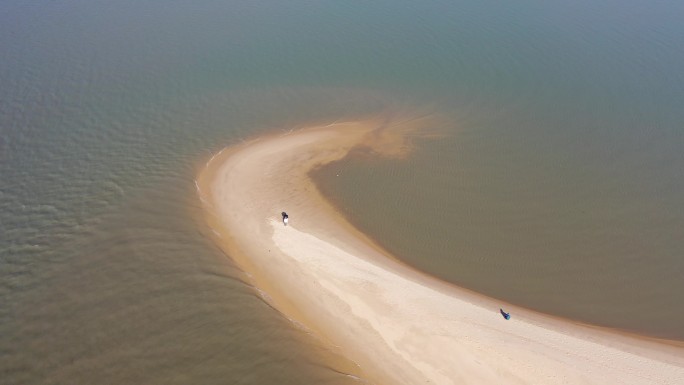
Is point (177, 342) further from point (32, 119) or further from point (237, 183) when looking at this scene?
point (32, 119)

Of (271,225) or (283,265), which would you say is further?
(271,225)

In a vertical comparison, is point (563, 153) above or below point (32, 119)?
above

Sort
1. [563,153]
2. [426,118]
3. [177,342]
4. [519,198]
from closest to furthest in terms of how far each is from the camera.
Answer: [177,342] → [519,198] → [563,153] → [426,118]

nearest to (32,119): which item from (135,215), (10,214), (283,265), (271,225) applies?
(10,214)

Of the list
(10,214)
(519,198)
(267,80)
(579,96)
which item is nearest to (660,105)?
(579,96)

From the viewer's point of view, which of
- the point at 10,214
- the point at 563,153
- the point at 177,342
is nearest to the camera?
the point at 177,342

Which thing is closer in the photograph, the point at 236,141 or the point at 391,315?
the point at 391,315

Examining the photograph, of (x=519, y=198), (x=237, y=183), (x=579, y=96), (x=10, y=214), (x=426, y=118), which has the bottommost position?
(x=10, y=214)
